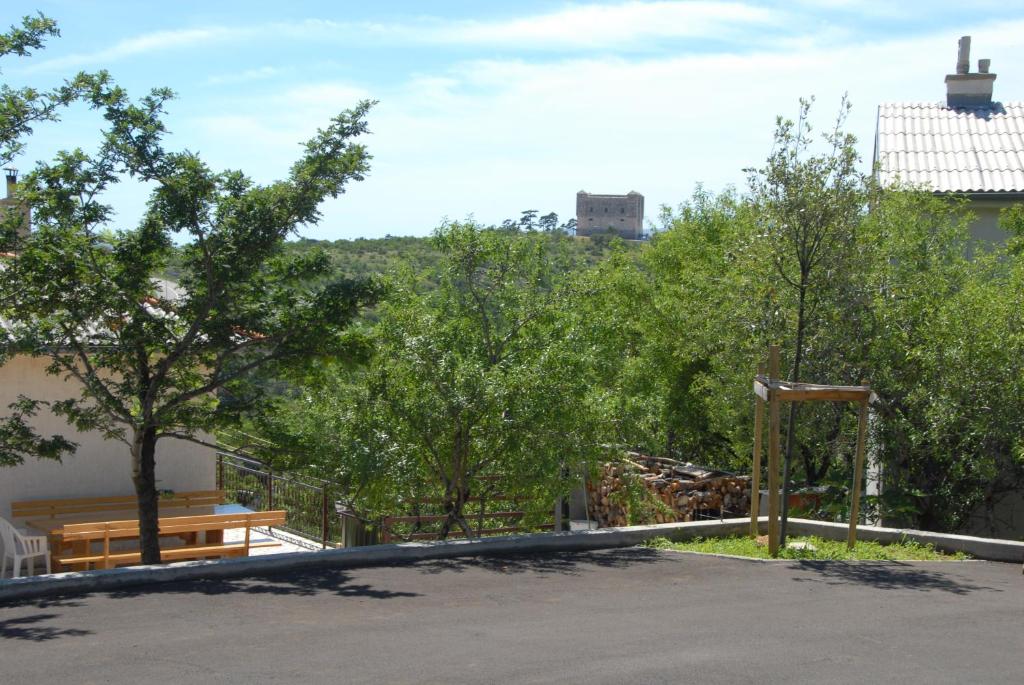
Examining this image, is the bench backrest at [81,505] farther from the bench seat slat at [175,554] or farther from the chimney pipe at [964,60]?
the chimney pipe at [964,60]

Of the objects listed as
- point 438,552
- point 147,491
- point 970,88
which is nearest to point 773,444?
point 438,552

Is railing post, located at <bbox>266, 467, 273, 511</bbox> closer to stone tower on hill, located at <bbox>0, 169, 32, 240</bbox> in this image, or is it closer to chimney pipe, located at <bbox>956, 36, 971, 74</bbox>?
stone tower on hill, located at <bbox>0, 169, 32, 240</bbox>

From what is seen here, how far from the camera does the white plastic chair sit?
39.2 feet

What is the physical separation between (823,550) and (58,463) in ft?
32.3

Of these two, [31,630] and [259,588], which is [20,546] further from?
[31,630]

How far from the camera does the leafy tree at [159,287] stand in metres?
10.1

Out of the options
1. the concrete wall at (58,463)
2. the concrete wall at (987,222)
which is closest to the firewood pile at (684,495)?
the concrete wall at (987,222)

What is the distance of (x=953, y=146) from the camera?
19.2 meters

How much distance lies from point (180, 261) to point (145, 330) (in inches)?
30.9

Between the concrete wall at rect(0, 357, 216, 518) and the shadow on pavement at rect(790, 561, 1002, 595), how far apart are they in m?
9.14

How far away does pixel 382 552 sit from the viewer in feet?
33.3

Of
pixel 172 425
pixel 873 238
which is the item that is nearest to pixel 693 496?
pixel 873 238

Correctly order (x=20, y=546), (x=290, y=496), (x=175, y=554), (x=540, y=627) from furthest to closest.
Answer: (x=290, y=496) < (x=175, y=554) < (x=20, y=546) < (x=540, y=627)

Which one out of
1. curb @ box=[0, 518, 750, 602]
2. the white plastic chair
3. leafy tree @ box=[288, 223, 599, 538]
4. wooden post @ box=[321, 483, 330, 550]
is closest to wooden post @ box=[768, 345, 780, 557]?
curb @ box=[0, 518, 750, 602]
